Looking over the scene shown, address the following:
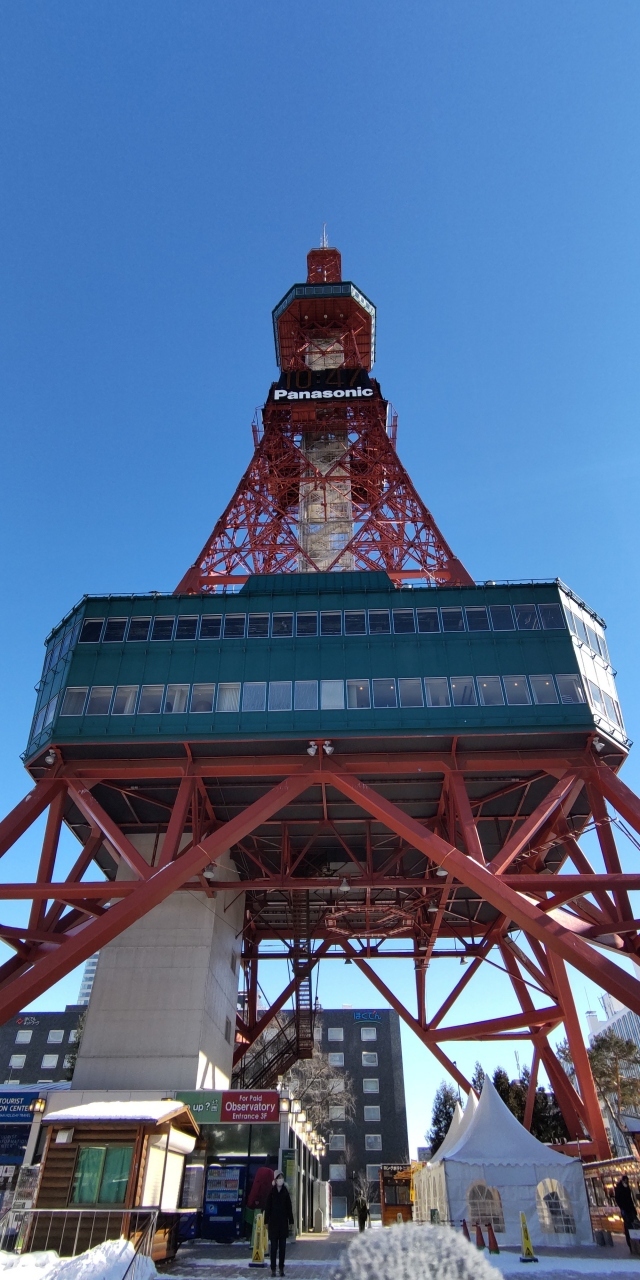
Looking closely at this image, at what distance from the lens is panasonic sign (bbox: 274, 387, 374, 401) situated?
48.8 metres

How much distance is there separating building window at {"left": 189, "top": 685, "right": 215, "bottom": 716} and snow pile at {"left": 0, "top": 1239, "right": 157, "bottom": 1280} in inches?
675

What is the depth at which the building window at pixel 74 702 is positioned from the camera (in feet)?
93.4

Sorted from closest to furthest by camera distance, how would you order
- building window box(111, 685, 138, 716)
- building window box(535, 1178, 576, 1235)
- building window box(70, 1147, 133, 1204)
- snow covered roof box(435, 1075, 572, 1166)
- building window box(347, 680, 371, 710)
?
building window box(70, 1147, 133, 1204)
building window box(535, 1178, 576, 1235)
snow covered roof box(435, 1075, 572, 1166)
building window box(347, 680, 371, 710)
building window box(111, 685, 138, 716)

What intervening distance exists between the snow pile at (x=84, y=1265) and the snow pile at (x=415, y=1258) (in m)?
8.15

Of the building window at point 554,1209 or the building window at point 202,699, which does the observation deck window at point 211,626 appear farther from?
the building window at point 554,1209

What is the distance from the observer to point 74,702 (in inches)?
1132

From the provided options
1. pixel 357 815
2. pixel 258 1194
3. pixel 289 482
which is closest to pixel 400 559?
pixel 289 482

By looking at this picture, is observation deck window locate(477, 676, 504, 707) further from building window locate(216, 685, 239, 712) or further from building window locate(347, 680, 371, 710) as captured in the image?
building window locate(216, 685, 239, 712)

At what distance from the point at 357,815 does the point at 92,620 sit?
13558 mm

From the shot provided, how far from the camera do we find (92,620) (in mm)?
31312

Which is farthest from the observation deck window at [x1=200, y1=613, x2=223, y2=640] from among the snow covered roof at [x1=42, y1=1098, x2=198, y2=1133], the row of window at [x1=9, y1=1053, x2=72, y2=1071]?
the row of window at [x1=9, y1=1053, x2=72, y2=1071]

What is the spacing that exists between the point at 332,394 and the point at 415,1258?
4858 cm

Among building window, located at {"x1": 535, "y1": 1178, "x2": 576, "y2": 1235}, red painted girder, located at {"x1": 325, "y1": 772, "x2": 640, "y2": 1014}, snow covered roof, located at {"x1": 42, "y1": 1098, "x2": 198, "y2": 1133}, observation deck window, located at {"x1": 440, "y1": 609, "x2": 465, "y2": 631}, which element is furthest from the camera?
observation deck window, located at {"x1": 440, "y1": 609, "x2": 465, "y2": 631}

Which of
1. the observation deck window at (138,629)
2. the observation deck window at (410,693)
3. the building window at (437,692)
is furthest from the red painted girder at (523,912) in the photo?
the observation deck window at (138,629)
